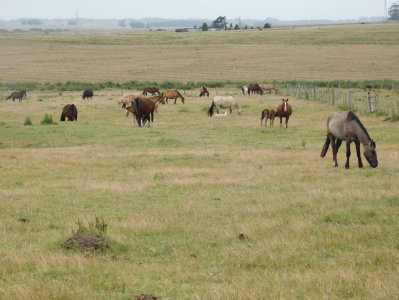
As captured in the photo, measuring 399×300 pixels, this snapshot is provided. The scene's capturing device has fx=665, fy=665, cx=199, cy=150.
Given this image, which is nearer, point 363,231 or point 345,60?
point 363,231

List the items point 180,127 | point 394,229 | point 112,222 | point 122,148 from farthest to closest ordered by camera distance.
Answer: point 180,127, point 122,148, point 112,222, point 394,229

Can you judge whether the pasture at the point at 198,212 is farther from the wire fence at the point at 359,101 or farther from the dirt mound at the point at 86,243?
the wire fence at the point at 359,101

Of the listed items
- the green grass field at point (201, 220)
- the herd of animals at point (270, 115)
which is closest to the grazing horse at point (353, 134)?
the herd of animals at point (270, 115)

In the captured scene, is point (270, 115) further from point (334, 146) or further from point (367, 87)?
point (367, 87)

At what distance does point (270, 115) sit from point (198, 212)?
19.3 meters

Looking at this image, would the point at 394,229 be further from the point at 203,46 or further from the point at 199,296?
the point at 203,46

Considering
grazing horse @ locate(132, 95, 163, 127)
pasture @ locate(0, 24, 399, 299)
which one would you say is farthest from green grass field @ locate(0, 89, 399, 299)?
grazing horse @ locate(132, 95, 163, 127)

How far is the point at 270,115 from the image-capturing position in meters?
31.1

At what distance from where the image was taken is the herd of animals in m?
17.9

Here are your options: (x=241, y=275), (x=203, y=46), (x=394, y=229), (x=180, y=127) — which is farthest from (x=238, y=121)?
(x=203, y=46)

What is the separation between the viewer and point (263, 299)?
22.5 ft

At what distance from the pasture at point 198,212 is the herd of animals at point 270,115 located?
62cm

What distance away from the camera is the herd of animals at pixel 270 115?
17891mm

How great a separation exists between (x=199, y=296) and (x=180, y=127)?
2596cm
